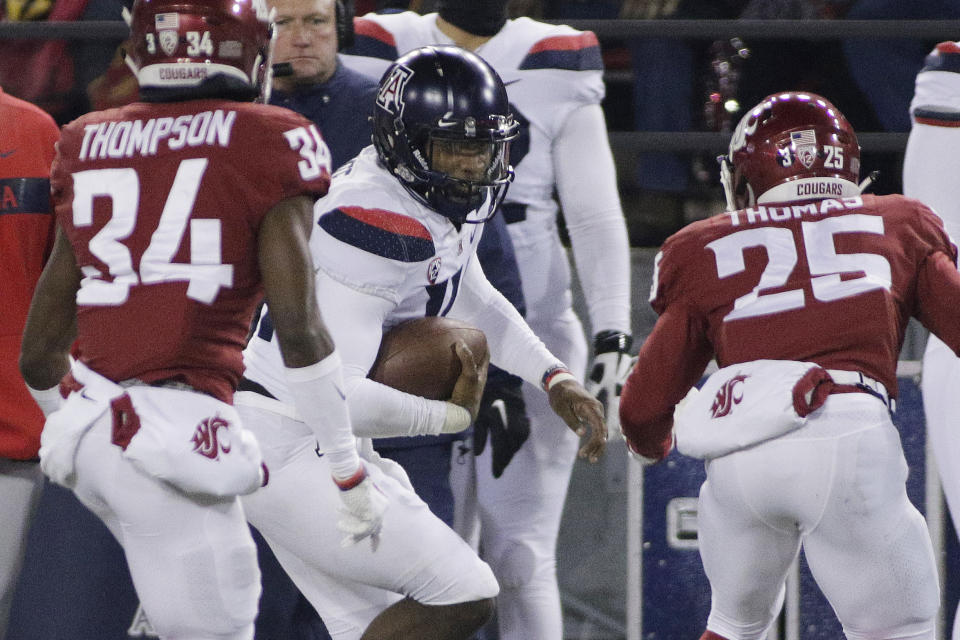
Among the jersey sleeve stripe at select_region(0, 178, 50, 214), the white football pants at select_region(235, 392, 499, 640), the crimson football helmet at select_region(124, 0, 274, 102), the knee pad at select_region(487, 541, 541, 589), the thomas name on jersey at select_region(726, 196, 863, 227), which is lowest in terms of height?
the knee pad at select_region(487, 541, 541, 589)

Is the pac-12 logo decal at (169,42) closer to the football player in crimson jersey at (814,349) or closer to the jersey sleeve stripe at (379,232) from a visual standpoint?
the jersey sleeve stripe at (379,232)

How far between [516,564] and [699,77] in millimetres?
2046

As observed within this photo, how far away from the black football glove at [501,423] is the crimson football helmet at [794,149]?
0.81 meters

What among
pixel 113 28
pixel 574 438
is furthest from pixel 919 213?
pixel 113 28

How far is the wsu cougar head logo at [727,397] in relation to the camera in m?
2.62

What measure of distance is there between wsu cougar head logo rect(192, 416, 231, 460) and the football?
426mm

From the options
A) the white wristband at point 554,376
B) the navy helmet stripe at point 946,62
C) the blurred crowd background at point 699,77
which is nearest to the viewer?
the white wristband at point 554,376

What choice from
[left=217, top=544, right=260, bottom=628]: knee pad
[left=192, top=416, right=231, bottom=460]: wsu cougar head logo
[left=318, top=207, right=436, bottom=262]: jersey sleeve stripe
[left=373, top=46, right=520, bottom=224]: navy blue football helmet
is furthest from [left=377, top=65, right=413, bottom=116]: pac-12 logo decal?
[left=217, top=544, right=260, bottom=628]: knee pad

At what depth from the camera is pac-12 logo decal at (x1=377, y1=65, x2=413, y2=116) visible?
279cm

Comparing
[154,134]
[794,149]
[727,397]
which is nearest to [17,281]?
[154,134]

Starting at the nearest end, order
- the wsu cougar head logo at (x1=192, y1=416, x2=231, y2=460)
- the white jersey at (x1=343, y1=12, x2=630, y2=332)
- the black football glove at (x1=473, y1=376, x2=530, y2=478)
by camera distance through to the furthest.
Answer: the wsu cougar head logo at (x1=192, y1=416, x2=231, y2=460) < the black football glove at (x1=473, y1=376, x2=530, y2=478) < the white jersey at (x1=343, y1=12, x2=630, y2=332)

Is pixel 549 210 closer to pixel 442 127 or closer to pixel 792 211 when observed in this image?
pixel 442 127

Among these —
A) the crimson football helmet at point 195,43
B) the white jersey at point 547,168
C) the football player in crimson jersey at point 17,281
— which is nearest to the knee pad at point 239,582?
the crimson football helmet at point 195,43

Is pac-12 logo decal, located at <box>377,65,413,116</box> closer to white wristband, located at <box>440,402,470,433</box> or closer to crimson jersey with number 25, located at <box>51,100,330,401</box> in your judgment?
crimson jersey with number 25, located at <box>51,100,330,401</box>
